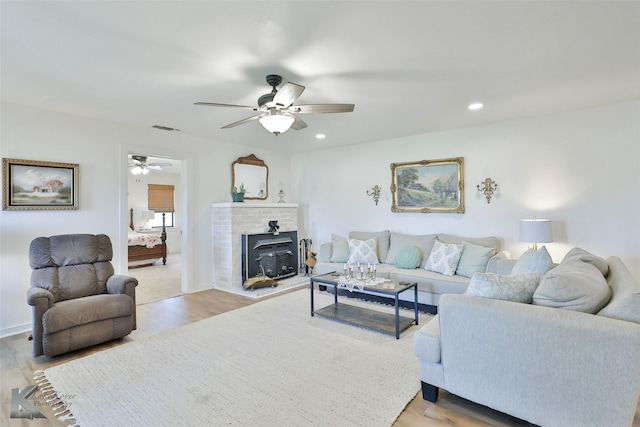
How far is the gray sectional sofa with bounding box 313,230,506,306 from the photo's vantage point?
12.9ft

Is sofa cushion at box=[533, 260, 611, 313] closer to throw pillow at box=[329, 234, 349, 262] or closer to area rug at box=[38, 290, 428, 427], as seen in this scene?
area rug at box=[38, 290, 428, 427]

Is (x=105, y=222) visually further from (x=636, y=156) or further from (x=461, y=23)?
(x=636, y=156)

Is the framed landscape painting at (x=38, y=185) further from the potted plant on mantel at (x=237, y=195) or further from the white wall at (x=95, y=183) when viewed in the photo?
the potted plant on mantel at (x=237, y=195)

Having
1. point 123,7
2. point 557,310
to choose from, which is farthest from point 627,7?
point 123,7

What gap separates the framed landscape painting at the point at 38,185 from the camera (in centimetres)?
342

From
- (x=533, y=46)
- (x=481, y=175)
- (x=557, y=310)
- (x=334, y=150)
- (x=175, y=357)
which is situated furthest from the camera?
(x=334, y=150)

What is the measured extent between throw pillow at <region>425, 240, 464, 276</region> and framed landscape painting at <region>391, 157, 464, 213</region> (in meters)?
0.75

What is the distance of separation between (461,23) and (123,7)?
6.86ft

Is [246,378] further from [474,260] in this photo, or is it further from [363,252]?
[474,260]

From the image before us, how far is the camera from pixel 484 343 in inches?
73.7

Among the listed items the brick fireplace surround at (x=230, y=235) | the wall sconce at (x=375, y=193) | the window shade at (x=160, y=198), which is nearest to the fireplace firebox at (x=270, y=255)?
the brick fireplace surround at (x=230, y=235)

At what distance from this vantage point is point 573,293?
1759 millimetres

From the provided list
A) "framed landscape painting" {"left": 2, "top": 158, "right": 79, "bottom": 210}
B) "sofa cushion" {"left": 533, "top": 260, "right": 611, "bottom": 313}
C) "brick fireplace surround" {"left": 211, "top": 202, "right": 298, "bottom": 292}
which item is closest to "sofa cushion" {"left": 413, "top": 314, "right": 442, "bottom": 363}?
"sofa cushion" {"left": 533, "top": 260, "right": 611, "bottom": 313}

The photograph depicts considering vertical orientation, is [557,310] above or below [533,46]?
below
